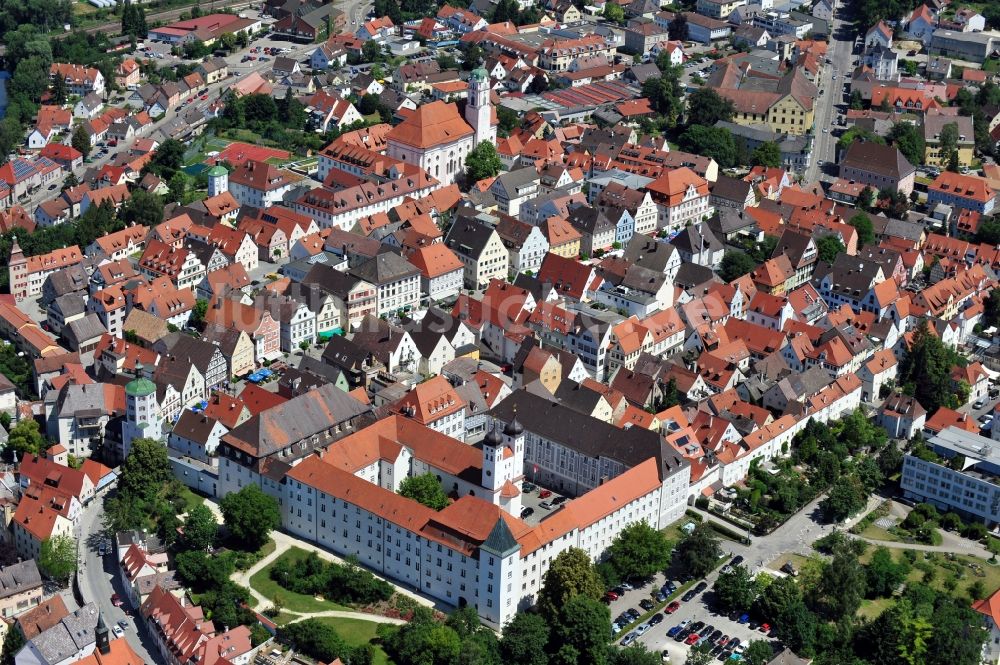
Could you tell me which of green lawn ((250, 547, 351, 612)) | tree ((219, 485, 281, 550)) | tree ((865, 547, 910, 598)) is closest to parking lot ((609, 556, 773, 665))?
tree ((865, 547, 910, 598))

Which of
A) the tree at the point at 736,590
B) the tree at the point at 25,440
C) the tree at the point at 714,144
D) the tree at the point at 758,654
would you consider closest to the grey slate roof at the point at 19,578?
the tree at the point at 25,440

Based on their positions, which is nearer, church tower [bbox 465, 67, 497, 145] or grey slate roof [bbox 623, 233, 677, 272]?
grey slate roof [bbox 623, 233, 677, 272]

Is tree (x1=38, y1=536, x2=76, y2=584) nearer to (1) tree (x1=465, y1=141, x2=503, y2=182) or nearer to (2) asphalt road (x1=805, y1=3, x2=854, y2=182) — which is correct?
(1) tree (x1=465, y1=141, x2=503, y2=182)

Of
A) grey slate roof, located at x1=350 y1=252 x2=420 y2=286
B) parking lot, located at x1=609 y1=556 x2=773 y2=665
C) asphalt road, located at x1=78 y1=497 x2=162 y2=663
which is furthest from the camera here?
grey slate roof, located at x1=350 y1=252 x2=420 y2=286

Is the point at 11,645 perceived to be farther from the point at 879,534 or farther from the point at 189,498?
the point at 879,534

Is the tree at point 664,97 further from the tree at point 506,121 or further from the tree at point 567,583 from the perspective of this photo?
the tree at point 567,583

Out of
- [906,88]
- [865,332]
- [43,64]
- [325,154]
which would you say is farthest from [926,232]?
Answer: [43,64]
